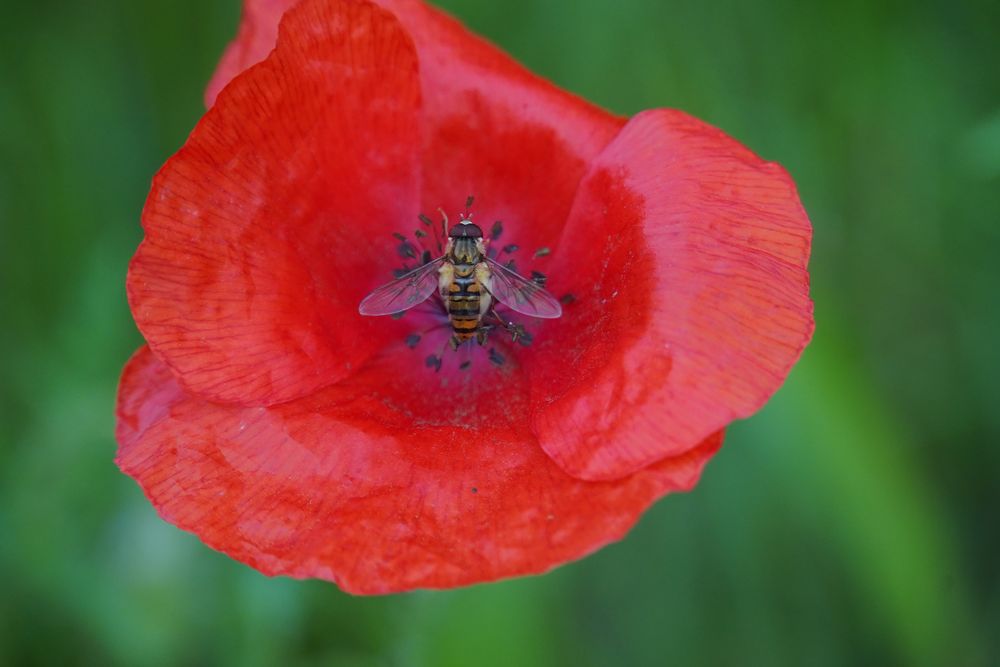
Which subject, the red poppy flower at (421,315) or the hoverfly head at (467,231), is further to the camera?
the hoverfly head at (467,231)

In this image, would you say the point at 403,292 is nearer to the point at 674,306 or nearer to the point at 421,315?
the point at 421,315

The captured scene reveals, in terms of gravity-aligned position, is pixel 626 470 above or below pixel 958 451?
above

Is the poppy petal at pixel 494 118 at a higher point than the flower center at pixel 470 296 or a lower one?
higher

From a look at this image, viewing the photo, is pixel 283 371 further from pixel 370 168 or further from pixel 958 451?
pixel 958 451

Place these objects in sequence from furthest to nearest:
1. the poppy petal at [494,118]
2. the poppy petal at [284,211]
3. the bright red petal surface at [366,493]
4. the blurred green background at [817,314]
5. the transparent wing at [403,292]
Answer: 1. the blurred green background at [817,314]
2. the poppy petal at [494,118]
3. the transparent wing at [403,292]
4. the poppy petal at [284,211]
5. the bright red petal surface at [366,493]

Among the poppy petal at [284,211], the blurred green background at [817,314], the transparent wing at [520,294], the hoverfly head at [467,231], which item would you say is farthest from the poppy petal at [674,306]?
the blurred green background at [817,314]

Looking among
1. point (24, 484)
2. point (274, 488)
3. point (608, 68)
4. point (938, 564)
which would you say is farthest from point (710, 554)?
point (24, 484)

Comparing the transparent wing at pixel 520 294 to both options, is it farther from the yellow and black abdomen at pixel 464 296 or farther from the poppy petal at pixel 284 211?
A: the poppy petal at pixel 284 211

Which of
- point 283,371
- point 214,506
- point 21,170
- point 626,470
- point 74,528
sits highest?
point 626,470
